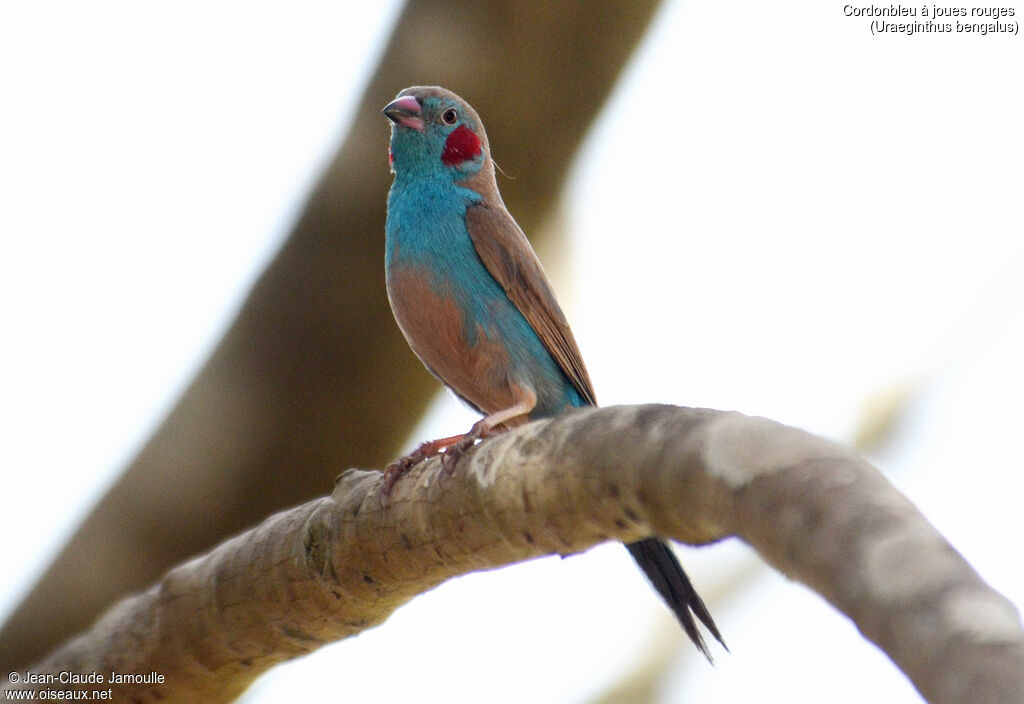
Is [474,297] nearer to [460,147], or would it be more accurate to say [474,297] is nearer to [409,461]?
[460,147]

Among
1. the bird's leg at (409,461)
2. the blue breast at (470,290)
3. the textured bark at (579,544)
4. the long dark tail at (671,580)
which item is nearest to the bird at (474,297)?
the blue breast at (470,290)

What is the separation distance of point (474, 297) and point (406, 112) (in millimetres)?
721

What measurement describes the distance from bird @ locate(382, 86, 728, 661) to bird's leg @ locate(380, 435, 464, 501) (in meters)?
0.35

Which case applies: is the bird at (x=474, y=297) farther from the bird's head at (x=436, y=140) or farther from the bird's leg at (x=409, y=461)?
the bird's leg at (x=409, y=461)

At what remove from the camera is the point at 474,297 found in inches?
154

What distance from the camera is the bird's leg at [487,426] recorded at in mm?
2697

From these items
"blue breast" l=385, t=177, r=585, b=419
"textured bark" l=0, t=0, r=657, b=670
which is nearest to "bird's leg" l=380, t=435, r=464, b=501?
"textured bark" l=0, t=0, r=657, b=670

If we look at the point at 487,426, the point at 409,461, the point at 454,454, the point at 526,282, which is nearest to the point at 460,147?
the point at 526,282

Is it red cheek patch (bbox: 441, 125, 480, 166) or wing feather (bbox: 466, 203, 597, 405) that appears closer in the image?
wing feather (bbox: 466, 203, 597, 405)

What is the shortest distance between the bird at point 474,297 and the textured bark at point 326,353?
0.32 ft

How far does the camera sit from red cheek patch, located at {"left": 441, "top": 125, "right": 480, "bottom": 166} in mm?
4203

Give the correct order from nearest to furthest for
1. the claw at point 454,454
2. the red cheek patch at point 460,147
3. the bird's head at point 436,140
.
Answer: the claw at point 454,454 < the bird's head at point 436,140 < the red cheek patch at point 460,147

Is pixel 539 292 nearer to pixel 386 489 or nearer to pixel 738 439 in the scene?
pixel 386 489

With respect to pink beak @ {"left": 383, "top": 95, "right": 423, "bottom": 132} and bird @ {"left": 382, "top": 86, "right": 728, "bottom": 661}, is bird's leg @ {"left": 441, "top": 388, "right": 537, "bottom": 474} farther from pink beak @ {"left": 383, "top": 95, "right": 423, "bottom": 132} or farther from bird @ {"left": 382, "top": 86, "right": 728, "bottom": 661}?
pink beak @ {"left": 383, "top": 95, "right": 423, "bottom": 132}
